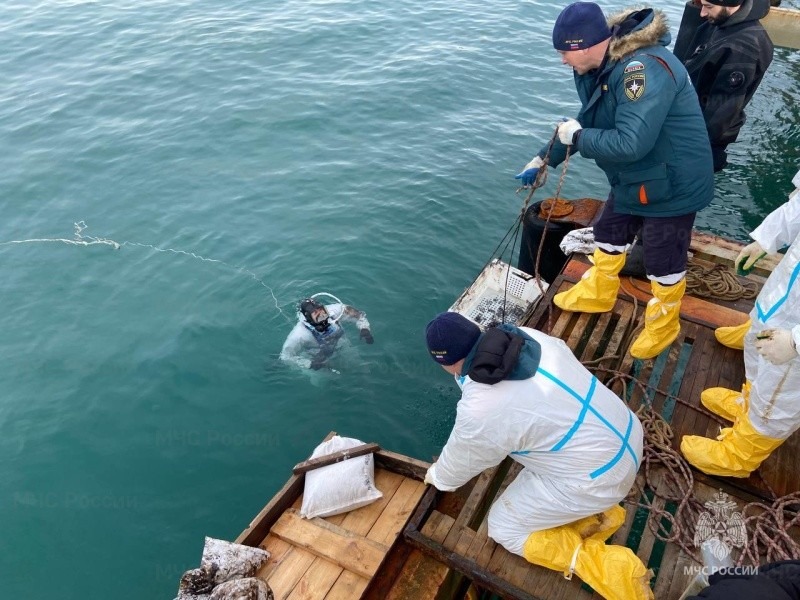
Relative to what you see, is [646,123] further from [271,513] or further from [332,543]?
[271,513]

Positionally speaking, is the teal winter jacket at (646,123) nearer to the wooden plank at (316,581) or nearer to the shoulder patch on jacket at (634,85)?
the shoulder patch on jacket at (634,85)

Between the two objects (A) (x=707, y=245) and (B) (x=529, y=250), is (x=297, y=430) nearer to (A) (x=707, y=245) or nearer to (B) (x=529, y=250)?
(B) (x=529, y=250)

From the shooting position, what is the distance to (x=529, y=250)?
271 inches

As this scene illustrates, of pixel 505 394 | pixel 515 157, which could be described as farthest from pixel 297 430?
pixel 515 157

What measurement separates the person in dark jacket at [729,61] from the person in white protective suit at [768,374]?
1.69m

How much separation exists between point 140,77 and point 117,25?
4318mm

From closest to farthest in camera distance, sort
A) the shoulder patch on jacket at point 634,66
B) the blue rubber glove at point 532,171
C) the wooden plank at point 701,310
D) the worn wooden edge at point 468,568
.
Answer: the worn wooden edge at point 468,568, the shoulder patch on jacket at point 634,66, the blue rubber glove at point 532,171, the wooden plank at point 701,310

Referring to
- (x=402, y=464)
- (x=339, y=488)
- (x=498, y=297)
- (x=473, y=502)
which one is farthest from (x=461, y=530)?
(x=498, y=297)

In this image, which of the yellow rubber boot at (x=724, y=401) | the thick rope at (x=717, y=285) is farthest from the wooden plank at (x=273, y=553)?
the thick rope at (x=717, y=285)

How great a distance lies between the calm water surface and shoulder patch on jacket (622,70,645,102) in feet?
12.6

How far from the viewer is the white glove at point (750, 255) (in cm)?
391

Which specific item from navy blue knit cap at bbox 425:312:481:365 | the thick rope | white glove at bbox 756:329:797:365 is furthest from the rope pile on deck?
navy blue knit cap at bbox 425:312:481:365

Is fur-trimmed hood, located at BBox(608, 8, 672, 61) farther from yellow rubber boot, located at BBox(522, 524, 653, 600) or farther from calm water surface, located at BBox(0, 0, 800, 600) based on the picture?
calm water surface, located at BBox(0, 0, 800, 600)

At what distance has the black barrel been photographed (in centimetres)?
656
